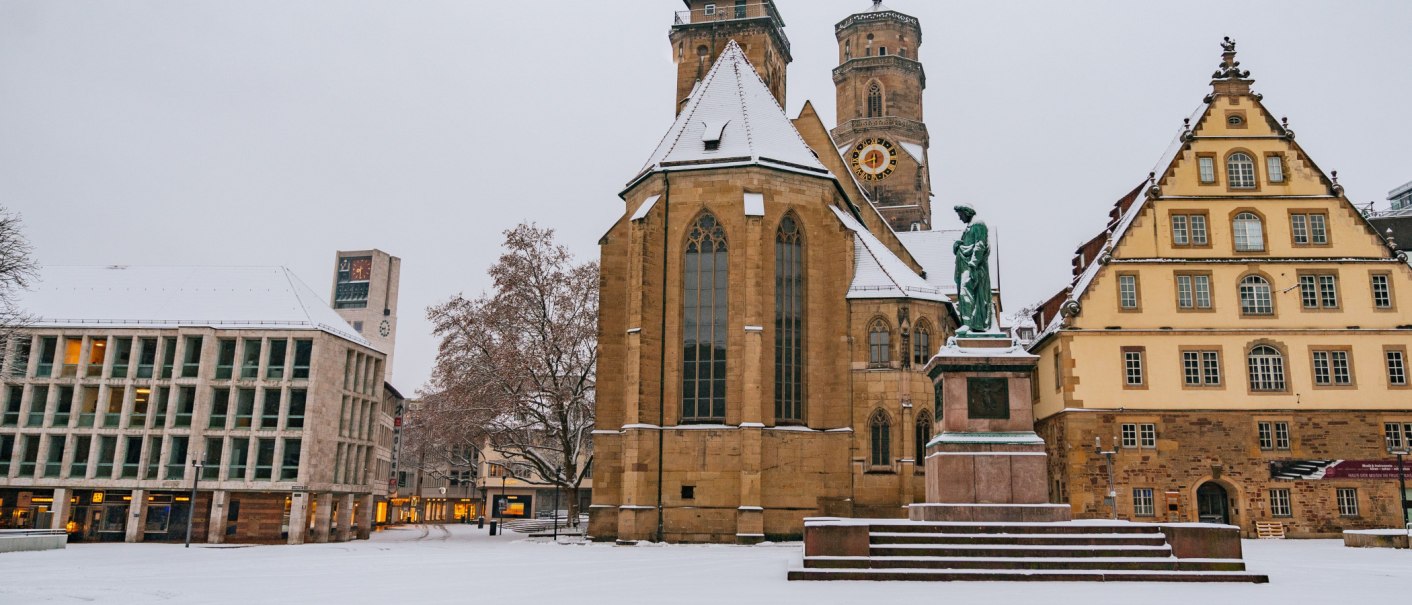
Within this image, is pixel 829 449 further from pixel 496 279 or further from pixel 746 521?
pixel 496 279

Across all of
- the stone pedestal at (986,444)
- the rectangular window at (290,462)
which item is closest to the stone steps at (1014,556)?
the stone pedestal at (986,444)

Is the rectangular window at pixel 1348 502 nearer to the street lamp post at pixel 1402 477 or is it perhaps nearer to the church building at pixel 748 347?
the street lamp post at pixel 1402 477

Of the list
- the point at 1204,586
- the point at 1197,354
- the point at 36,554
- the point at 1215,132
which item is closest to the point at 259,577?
the point at 36,554

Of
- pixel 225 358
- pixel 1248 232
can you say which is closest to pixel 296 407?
pixel 225 358

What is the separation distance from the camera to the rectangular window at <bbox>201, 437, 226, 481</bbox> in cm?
4094

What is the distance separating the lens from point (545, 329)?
43.7 meters

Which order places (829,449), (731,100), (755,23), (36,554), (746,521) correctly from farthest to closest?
(755,23)
(731,100)
(829,449)
(746,521)
(36,554)

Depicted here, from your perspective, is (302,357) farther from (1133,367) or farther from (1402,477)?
(1402,477)

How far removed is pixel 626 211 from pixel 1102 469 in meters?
19.6

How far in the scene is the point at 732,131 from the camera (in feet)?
123

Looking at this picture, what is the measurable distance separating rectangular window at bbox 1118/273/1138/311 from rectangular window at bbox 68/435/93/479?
1598 inches

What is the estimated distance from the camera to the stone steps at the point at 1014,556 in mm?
16156

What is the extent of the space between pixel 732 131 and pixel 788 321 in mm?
→ 7413

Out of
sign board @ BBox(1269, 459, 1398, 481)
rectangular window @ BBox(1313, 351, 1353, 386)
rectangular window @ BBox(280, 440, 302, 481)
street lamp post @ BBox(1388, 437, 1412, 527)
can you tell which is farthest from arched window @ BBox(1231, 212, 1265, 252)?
rectangular window @ BBox(280, 440, 302, 481)
